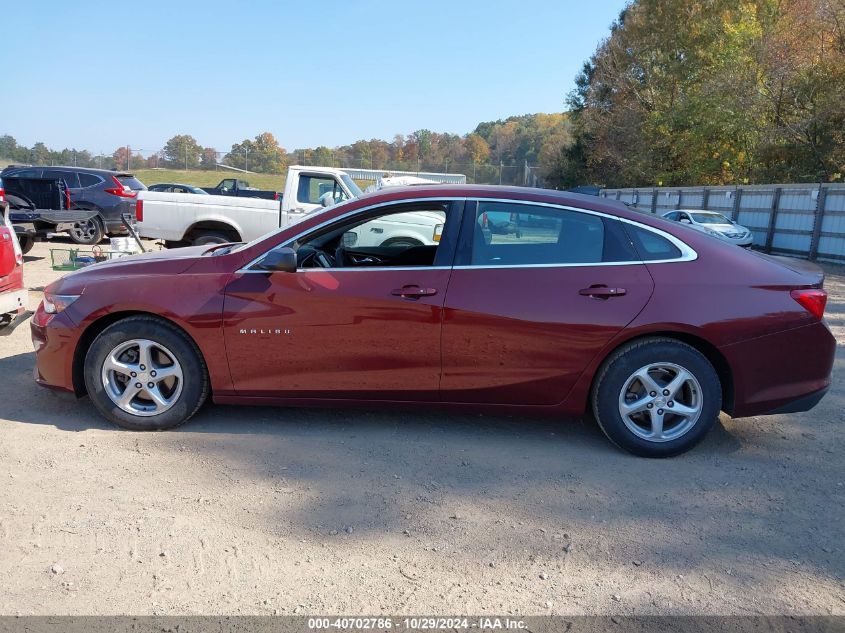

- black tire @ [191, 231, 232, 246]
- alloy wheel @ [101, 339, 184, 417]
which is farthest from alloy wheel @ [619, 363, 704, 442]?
black tire @ [191, 231, 232, 246]

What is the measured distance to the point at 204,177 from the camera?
1881 inches

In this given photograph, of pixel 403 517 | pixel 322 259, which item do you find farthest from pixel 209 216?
pixel 403 517

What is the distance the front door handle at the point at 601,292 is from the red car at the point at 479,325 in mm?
16

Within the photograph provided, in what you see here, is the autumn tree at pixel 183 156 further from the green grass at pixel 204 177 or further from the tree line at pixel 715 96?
the tree line at pixel 715 96

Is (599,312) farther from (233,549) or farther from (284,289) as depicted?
Result: (233,549)

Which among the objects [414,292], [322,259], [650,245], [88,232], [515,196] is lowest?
[88,232]

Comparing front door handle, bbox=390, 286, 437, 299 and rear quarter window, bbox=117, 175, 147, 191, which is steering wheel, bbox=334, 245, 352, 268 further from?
rear quarter window, bbox=117, 175, 147, 191

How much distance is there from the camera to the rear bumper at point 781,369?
3951 mm

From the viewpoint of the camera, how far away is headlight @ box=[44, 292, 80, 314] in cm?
427

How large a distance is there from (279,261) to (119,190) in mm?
13567

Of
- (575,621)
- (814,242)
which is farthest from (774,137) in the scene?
(575,621)

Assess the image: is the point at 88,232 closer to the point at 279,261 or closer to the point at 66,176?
the point at 66,176

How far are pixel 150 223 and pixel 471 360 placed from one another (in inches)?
304

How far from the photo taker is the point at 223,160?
50844mm
